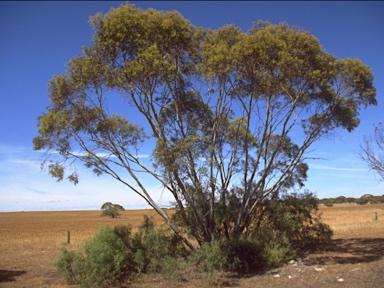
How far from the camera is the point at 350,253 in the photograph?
15531 mm

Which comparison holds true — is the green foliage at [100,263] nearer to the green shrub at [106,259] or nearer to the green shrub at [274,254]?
the green shrub at [106,259]

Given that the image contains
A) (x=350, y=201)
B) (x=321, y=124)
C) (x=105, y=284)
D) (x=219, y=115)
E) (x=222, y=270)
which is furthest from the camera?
(x=350, y=201)

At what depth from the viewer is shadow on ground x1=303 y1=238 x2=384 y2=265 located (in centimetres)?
1401

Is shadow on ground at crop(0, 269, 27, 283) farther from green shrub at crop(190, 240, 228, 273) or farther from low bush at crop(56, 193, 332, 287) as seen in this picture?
green shrub at crop(190, 240, 228, 273)

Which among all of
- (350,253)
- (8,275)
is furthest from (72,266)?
(350,253)

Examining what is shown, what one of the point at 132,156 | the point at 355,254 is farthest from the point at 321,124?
the point at 132,156

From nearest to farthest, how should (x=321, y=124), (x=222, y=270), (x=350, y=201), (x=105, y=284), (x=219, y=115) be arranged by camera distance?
(x=105, y=284) < (x=222, y=270) < (x=219, y=115) < (x=321, y=124) < (x=350, y=201)

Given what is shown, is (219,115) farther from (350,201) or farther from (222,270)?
(350,201)

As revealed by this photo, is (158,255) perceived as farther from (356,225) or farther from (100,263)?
(356,225)

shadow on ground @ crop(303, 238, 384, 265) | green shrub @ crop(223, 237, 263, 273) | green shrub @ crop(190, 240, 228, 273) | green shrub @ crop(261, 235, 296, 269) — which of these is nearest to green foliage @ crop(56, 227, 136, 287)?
green shrub @ crop(190, 240, 228, 273)

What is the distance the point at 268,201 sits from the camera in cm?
1742

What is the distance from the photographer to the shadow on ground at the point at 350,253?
46.0 ft

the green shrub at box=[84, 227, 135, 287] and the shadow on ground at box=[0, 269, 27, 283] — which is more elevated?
the green shrub at box=[84, 227, 135, 287]

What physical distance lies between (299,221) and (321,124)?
492 centimetres
